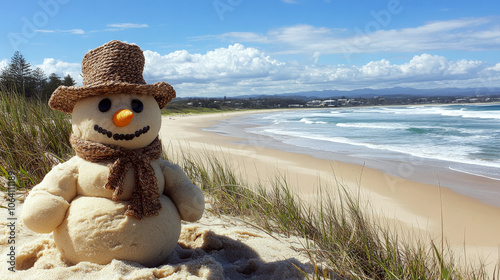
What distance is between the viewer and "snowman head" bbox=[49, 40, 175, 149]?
104 inches

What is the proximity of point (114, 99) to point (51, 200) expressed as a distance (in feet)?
2.73

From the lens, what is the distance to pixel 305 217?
4.12 metres

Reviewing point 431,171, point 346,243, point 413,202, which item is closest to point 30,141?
point 346,243

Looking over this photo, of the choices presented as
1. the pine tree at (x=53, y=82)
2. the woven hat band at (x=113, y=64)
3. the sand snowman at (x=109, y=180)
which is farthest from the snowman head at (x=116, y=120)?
the pine tree at (x=53, y=82)

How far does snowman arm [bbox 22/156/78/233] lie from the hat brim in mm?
503

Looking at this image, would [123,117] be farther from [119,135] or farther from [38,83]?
[38,83]

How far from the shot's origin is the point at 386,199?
7.30 meters

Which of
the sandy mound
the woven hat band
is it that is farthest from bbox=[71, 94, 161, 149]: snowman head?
the sandy mound

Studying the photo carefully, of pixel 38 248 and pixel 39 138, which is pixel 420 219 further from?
pixel 39 138

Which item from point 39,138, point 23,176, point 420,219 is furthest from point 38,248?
point 420,219

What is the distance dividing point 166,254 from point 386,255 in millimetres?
1812

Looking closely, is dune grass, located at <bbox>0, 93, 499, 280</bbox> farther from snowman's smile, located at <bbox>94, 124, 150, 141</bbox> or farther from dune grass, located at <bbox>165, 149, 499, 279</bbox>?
snowman's smile, located at <bbox>94, 124, 150, 141</bbox>

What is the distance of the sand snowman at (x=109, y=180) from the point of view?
101 inches

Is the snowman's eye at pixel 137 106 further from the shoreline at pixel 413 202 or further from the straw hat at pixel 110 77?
the shoreline at pixel 413 202
